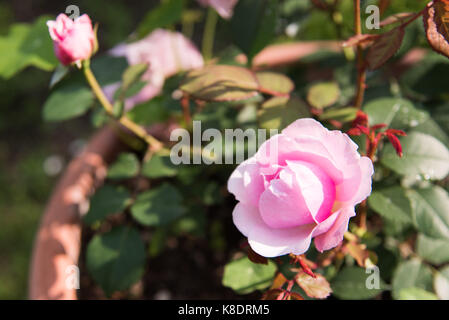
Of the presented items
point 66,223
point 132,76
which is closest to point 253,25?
point 132,76

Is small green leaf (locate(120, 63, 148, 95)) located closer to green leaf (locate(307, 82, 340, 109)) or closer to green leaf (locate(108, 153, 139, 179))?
green leaf (locate(108, 153, 139, 179))

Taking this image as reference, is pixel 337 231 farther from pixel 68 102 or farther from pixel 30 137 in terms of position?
pixel 30 137

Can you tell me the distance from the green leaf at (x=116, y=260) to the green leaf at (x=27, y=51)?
24 centimetres

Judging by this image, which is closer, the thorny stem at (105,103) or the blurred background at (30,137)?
the thorny stem at (105,103)

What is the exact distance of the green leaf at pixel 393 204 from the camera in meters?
0.48

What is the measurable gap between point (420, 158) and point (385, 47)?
0.14 metres

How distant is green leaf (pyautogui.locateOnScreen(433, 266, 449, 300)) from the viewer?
53 centimetres

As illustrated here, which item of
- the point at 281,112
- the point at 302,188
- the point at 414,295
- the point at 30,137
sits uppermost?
the point at 30,137

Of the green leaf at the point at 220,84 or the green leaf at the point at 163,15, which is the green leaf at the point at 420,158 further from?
the green leaf at the point at 163,15

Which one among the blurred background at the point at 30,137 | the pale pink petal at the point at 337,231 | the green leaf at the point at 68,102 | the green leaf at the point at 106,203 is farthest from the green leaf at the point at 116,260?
the blurred background at the point at 30,137

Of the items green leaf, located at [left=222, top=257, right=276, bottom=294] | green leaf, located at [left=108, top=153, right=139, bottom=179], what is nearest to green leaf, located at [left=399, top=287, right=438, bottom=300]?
green leaf, located at [left=222, top=257, right=276, bottom=294]

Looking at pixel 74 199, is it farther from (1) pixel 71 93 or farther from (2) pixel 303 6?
(2) pixel 303 6

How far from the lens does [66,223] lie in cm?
66

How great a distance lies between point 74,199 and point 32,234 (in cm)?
45
